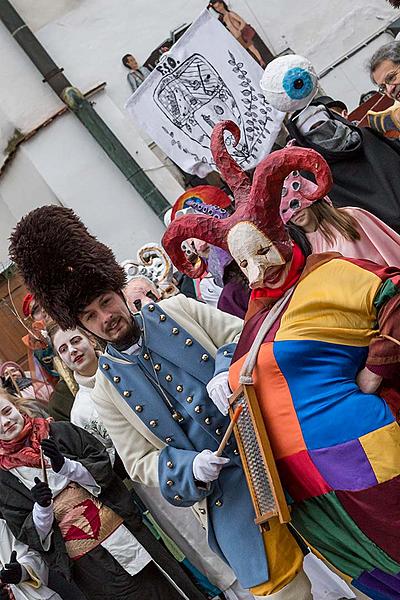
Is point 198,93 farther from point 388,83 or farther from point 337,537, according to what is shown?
point 337,537

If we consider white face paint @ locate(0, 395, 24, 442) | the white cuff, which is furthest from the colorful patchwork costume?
white face paint @ locate(0, 395, 24, 442)

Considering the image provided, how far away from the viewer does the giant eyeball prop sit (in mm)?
3309

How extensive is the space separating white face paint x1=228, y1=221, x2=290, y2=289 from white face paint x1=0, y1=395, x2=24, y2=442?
6.89 feet

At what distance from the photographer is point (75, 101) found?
8.03 m

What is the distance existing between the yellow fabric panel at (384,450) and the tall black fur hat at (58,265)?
46.6 inches

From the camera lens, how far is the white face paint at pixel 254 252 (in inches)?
97.3

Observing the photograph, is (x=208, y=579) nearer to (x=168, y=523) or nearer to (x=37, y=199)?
(x=168, y=523)

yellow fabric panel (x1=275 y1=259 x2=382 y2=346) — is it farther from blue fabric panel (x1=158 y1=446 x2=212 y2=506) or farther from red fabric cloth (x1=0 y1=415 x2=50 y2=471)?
red fabric cloth (x1=0 y1=415 x2=50 y2=471)

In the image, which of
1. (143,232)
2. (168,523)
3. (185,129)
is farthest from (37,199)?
(168,523)

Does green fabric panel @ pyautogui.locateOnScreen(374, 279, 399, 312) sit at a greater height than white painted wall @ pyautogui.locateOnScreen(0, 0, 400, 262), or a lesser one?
lesser

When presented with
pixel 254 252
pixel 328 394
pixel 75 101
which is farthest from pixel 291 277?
pixel 75 101

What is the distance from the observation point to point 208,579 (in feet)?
13.9

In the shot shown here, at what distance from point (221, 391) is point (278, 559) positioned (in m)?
0.64

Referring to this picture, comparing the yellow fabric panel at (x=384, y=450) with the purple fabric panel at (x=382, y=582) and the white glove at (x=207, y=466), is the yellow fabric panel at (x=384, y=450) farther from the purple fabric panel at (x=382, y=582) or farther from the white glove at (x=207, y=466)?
the white glove at (x=207, y=466)
